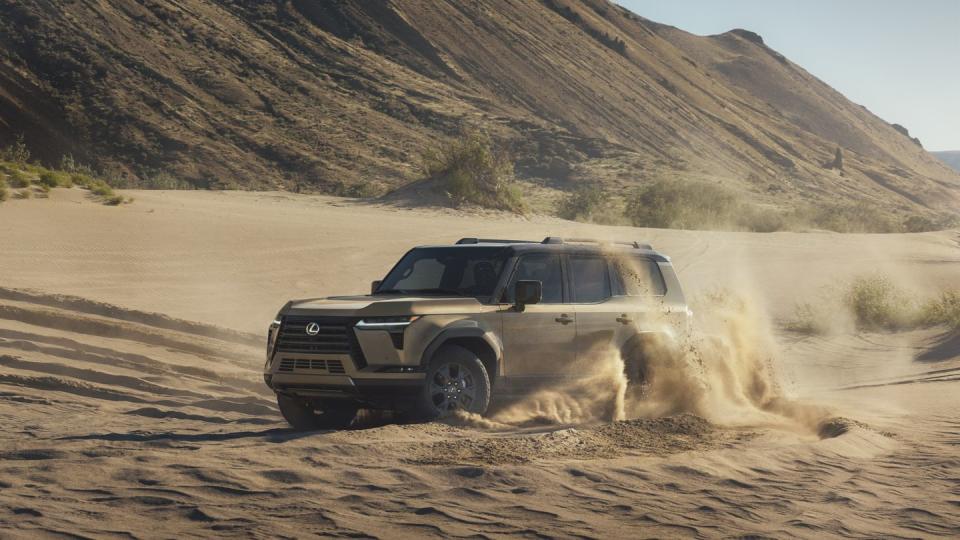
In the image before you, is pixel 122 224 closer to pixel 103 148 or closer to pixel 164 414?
pixel 164 414

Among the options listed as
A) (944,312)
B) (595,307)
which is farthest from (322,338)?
(944,312)

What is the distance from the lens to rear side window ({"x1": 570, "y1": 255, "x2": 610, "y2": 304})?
A: 1160 cm

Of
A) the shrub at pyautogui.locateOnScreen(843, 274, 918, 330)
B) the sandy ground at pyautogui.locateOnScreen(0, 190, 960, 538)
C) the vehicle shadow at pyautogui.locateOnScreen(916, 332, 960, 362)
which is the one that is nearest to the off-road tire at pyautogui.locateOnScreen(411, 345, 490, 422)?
the sandy ground at pyautogui.locateOnScreen(0, 190, 960, 538)

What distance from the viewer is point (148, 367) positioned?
13.9 metres

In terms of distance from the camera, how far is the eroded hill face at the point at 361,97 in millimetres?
56469

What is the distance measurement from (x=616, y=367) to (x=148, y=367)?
542 cm

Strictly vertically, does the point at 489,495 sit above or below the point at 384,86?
below

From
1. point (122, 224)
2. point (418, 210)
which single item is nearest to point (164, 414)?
point (122, 224)

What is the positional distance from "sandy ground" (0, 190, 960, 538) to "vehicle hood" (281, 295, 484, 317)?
0.95 metres

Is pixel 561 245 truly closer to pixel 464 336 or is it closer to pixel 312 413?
pixel 464 336

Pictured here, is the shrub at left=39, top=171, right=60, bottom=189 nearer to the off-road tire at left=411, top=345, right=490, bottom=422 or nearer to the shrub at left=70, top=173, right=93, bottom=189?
the shrub at left=70, top=173, right=93, bottom=189

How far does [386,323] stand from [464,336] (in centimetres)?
70

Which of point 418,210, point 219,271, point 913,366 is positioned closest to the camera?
point 913,366

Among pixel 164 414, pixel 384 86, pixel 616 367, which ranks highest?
pixel 384 86
